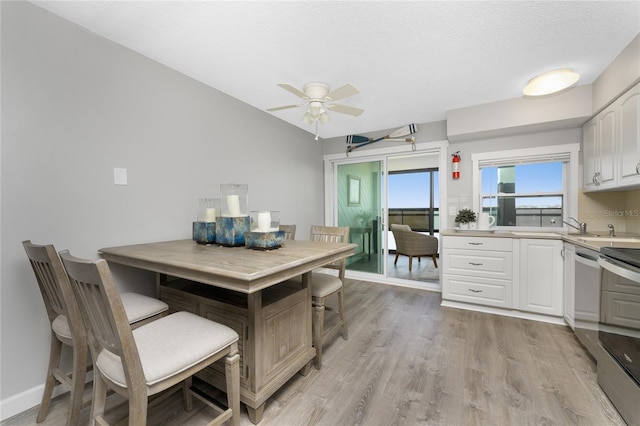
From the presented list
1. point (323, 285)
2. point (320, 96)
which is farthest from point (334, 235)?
point (320, 96)

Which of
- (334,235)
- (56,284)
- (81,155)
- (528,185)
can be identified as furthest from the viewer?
(528,185)

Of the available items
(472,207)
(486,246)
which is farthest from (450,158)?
(486,246)

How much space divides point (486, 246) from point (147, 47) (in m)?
3.65

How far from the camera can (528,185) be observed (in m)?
3.24

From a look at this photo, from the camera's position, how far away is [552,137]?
299 centimetres

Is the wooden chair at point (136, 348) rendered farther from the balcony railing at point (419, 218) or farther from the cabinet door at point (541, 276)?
the balcony railing at point (419, 218)

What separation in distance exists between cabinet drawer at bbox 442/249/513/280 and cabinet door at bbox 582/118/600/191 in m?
1.06

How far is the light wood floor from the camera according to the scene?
1476 millimetres

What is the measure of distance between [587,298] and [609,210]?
140cm

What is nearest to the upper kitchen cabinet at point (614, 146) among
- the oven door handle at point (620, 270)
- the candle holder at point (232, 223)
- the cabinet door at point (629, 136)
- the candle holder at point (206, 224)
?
the cabinet door at point (629, 136)

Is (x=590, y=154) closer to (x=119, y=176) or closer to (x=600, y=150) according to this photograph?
(x=600, y=150)

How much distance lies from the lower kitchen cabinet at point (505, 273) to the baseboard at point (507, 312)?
0.10 feet

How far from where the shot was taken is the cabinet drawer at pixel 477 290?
2.84 m

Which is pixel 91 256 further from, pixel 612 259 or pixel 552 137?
pixel 552 137
